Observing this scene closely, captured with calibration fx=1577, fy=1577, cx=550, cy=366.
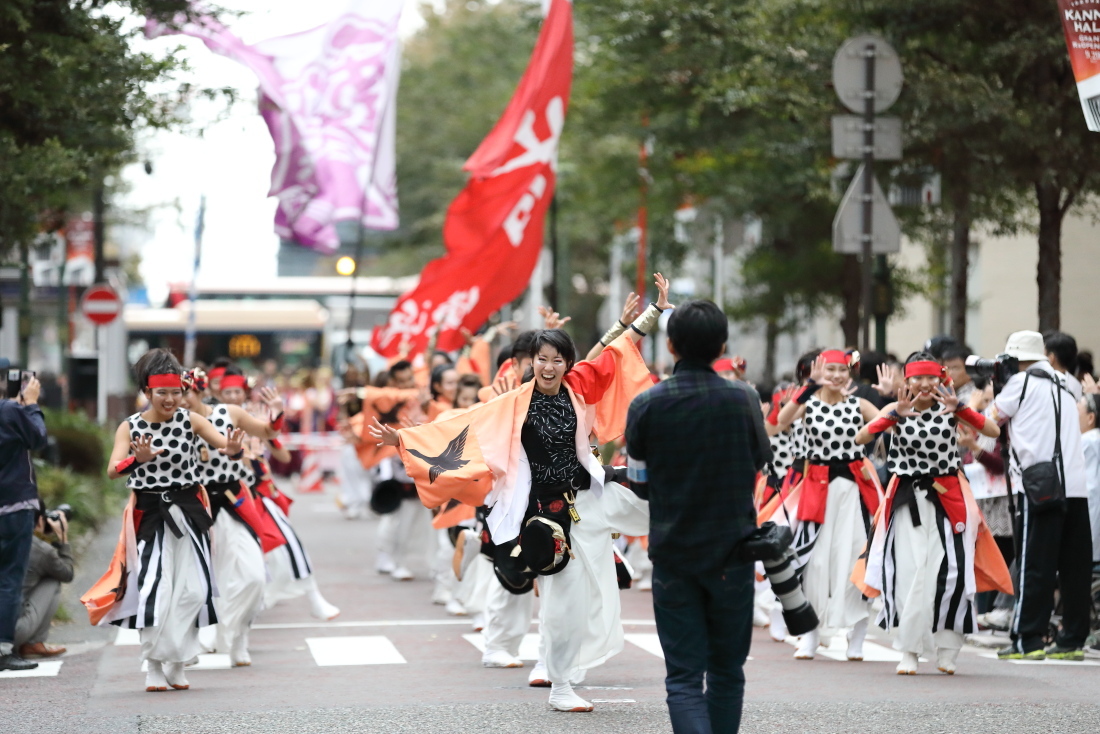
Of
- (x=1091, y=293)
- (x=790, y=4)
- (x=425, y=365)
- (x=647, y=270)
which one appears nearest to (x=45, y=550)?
(x=425, y=365)

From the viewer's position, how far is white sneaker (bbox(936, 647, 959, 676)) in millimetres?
9328

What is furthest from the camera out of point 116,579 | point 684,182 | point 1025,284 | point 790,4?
point 1025,284

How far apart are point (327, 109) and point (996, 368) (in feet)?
26.5

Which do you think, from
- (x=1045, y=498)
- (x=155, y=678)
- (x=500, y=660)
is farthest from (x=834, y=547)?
(x=155, y=678)

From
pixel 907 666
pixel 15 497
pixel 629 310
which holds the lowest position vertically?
pixel 907 666

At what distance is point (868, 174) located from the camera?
14.1 metres

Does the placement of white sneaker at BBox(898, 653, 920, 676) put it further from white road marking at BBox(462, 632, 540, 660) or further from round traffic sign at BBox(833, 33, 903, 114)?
round traffic sign at BBox(833, 33, 903, 114)

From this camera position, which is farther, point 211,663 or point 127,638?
point 127,638

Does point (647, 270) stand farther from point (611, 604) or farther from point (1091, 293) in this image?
point (611, 604)

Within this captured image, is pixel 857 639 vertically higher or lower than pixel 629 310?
lower

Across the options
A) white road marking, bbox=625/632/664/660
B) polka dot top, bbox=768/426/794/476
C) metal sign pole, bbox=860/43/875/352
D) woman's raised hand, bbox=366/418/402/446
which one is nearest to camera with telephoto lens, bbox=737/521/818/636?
woman's raised hand, bbox=366/418/402/446

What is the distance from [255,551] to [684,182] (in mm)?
14039

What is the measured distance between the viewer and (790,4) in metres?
15.2

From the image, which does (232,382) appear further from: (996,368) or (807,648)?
(996,368)
